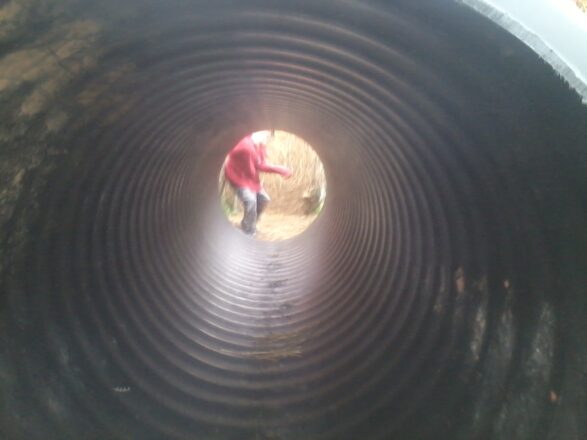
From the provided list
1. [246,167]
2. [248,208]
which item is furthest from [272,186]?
[246,167]

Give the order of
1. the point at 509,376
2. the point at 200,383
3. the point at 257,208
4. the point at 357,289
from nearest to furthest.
Answer: the point at 509,376 → the point at 200,383 → the point at 357,289 → the point at 257,208

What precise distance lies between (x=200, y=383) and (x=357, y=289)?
68 cm

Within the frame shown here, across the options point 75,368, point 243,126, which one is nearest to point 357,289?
point 243,126

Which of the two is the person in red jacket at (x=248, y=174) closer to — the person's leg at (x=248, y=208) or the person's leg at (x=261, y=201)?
the person's leg at (x=248, y=208)

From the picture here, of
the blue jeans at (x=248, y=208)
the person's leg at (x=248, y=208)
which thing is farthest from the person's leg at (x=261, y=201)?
the person's leg at (x=248, y=208)

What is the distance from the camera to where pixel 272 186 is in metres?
6.86

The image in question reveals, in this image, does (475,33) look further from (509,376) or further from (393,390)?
(393,390)

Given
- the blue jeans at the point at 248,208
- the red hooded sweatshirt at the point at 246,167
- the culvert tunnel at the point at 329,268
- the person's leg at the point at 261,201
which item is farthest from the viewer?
the person's leg at the point at 261,201

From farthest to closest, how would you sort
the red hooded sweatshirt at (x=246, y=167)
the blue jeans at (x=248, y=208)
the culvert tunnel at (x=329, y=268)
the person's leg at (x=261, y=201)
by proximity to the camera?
the person's leg at (x=261, y=201) < the blue jeans at (x=248, y=208) < the red hooded sweatshirt at (x=246, y=167) < the culvert tunnel at (x=329, y=268)

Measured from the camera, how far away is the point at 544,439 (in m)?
1.34

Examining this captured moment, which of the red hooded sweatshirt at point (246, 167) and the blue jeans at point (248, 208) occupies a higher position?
the red hooded sweatshirt at point (246, 167)

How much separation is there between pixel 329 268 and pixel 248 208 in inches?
108

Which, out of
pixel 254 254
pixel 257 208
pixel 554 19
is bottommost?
pixel 554 19

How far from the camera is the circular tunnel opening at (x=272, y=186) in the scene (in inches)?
195
